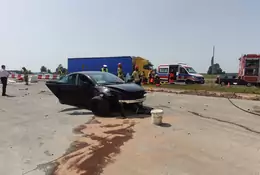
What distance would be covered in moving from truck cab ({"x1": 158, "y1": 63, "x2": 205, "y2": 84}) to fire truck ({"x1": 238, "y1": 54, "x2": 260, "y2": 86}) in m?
4.14

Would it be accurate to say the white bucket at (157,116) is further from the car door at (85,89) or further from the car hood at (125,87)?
the car door at (85,89)

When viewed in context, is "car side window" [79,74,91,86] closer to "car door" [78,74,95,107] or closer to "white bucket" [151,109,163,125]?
"car door" [78,74,95,107]

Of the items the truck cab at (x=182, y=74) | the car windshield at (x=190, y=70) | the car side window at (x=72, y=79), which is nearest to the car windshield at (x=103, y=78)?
the car side window at (x=72, y=79)

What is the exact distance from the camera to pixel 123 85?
370 inches

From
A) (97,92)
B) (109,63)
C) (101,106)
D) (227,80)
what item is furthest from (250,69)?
(101,106)

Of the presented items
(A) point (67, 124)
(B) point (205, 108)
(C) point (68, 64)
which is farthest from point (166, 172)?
(C) point (68, 64)

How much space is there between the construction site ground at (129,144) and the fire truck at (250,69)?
66.5 ft

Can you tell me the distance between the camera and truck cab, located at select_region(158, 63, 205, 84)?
94.4 ft

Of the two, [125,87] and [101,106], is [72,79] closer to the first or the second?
[101,106]

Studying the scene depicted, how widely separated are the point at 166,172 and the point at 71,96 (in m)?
6.82

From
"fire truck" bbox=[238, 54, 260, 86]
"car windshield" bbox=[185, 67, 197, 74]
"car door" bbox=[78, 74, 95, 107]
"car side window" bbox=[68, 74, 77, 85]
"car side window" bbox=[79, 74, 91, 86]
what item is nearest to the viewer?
"car door" bbox=[78, 74, 95, 107]

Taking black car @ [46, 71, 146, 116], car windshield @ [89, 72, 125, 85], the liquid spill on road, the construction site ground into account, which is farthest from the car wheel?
the liquid spill on road

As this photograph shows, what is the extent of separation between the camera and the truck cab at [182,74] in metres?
28.8

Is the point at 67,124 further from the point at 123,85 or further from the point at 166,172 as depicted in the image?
the point at 166,172
